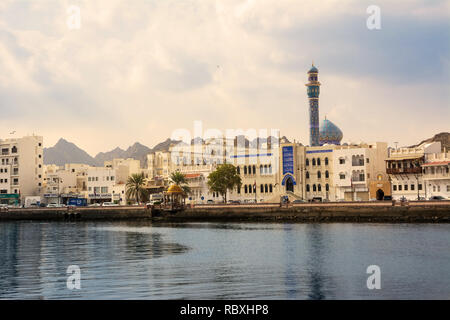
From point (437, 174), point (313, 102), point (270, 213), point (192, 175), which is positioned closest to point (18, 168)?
point (192, 175)

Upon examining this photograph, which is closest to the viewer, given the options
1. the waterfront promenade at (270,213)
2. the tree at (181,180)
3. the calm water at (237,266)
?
the calm water at (237,266)

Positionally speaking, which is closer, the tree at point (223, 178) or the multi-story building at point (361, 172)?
the multi-story building at point (361, 172)

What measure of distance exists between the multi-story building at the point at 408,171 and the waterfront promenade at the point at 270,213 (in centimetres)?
1221

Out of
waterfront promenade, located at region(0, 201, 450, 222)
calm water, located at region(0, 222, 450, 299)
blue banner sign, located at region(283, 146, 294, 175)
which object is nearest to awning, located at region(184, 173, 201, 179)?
waterfront promenade, located at region(0, 201, 450, 222)

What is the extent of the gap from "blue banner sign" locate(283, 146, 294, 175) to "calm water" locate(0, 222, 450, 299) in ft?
151

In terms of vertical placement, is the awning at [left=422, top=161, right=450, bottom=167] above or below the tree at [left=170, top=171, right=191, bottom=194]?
above

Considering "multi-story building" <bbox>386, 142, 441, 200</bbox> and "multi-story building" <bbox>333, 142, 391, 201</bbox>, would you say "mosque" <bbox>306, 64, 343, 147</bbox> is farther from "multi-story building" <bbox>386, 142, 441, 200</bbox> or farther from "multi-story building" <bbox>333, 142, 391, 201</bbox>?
"multi-story building" <bbox>386, 142, 441, 200</bbox>

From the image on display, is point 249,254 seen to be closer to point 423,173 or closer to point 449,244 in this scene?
point 449,244

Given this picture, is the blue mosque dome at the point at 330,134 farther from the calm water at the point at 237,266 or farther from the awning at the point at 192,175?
the calm water at the point at 237,266

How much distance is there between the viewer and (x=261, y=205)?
332ft

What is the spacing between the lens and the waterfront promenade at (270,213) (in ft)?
267

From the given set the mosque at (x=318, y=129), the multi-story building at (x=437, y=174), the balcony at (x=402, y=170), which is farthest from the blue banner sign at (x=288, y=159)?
the multi-story building at (x=437, y=174)

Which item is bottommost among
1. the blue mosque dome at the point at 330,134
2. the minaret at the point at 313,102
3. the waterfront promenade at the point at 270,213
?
the waterfront promenade at the point at 270,213

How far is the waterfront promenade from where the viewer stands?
3199 inches
